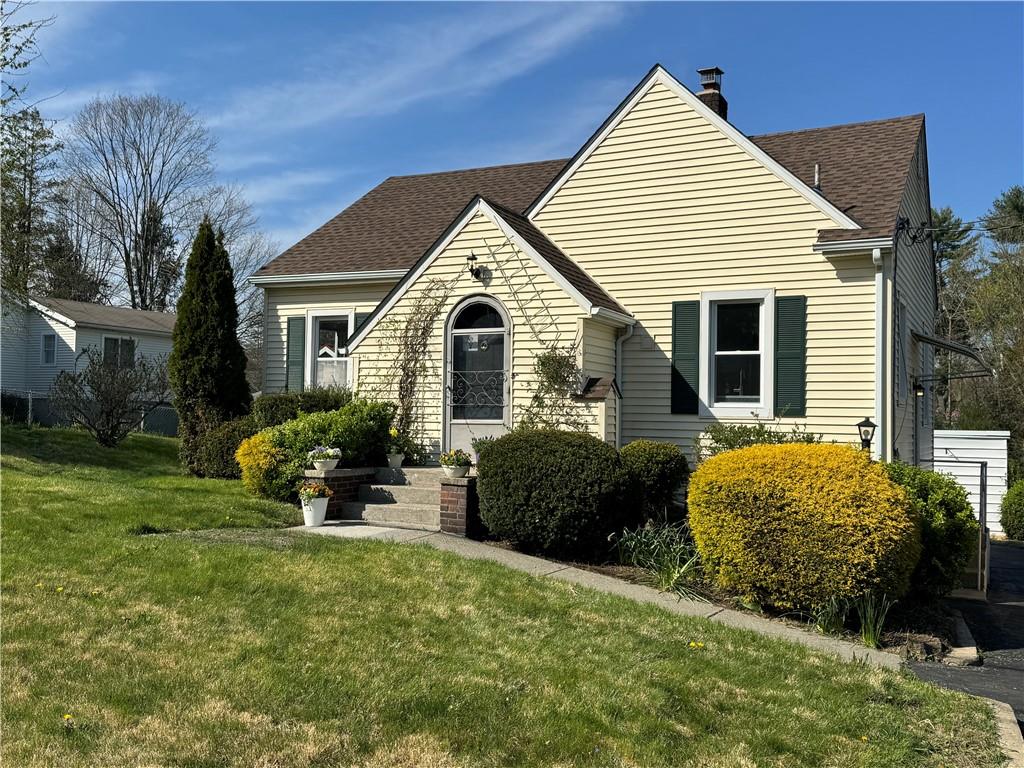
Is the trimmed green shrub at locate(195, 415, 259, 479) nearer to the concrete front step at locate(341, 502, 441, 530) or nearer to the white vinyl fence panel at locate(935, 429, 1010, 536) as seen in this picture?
the concrete front step at locate(341, 502, 441, 530)

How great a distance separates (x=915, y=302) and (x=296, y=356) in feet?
38.7

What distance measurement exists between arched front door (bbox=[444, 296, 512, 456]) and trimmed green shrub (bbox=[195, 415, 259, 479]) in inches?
151

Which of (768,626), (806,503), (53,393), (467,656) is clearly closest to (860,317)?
(806,503)

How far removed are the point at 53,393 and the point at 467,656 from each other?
2023 centimetres

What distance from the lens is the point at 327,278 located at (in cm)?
1580

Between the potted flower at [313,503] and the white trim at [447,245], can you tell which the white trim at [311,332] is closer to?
the white trim at [447,245]

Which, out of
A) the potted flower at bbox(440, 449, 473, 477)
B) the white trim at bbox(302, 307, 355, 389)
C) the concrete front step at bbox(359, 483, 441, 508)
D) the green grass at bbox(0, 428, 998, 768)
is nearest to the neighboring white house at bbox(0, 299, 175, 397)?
the white trim at bbox(302, 307, 355, 389)

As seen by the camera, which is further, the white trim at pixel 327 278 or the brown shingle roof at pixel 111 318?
the brown shingle roof at pixel 111 318

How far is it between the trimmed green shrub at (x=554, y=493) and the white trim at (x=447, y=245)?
2870 mm

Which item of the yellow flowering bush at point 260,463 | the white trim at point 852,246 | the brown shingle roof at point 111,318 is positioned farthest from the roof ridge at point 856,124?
the brown shingle roof at point 111,318

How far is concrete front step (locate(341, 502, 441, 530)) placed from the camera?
34.5ft

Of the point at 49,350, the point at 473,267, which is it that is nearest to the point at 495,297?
the point at 473,267

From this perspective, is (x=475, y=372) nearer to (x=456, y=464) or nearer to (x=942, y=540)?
(x=456, y=464)

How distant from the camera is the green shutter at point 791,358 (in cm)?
1180
